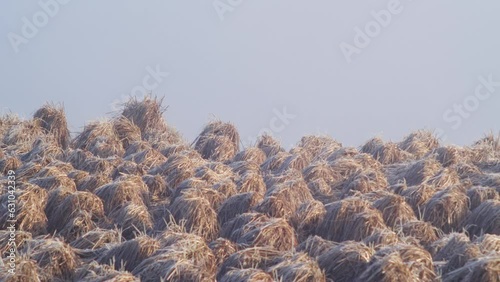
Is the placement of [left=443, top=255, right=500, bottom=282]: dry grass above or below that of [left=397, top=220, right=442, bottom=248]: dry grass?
below

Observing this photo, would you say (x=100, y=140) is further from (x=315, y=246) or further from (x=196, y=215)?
(x=315, y=246)

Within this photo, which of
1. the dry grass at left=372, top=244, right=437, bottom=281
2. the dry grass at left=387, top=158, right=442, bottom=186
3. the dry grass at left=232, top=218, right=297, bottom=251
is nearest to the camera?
the dry grass at left=372, top=244, right=437, bottom=281

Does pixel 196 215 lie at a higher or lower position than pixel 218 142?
lower

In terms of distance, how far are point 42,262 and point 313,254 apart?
3.22 m

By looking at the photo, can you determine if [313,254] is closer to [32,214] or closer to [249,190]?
[249,190]

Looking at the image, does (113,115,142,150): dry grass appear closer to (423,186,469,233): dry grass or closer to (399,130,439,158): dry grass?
(399,130,439,158): dry grass

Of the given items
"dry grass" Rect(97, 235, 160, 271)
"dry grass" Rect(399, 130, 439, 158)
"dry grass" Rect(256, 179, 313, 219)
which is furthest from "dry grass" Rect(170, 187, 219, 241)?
"dry grass" Rect(399, 130, 439, 158)

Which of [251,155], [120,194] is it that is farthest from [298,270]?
[251,155]

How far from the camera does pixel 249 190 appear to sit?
10.6 meters

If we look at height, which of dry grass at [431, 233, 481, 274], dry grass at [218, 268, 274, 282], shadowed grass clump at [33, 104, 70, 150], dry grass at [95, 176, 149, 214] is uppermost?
shadowed grass clump at [33, 104, 70, 150]

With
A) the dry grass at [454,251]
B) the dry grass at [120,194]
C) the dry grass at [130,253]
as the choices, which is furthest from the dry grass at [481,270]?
the dry grass at [120,194]

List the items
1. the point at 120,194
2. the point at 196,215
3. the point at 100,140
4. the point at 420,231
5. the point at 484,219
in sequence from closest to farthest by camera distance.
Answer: the point at 420,231, the point at 484,219, the point at 196,215, the point at 120,194, the point at 100,140

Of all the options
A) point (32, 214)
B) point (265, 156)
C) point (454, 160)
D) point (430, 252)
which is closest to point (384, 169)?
point (454, 160)

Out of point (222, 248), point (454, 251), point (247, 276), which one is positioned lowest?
point (454, 251)
